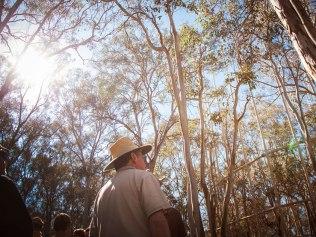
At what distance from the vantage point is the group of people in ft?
7.86

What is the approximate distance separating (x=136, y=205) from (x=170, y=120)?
50.2ft

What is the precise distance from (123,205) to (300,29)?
3.60 metres

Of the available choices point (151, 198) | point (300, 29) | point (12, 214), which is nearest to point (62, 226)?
point (12, 214)

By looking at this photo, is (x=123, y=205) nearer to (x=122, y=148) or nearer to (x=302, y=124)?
(x=122, y=148)

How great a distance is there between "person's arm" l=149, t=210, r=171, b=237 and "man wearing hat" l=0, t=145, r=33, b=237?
107 cm

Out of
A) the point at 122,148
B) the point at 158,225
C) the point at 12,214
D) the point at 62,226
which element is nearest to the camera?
A: the point at 158,225

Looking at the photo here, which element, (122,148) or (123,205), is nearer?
(123,205)

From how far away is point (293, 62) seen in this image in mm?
19688

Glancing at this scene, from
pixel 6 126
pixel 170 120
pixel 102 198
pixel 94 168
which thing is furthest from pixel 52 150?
pixel 102 198

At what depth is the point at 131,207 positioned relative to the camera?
2.49 meters

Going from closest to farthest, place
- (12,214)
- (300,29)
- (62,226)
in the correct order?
(12,214)
(300,29)
(62,226)

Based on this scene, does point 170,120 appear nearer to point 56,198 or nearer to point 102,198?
point 102,198

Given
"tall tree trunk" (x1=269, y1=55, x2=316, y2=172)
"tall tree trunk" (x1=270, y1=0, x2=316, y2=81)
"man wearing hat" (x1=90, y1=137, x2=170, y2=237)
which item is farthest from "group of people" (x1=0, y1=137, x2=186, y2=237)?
"tall tree trunk" (x1=269, y1=55, x2=316, y2=172)

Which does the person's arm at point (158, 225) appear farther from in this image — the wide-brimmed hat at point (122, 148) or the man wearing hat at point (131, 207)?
the wide-brimmed hat at point (122, 148)
